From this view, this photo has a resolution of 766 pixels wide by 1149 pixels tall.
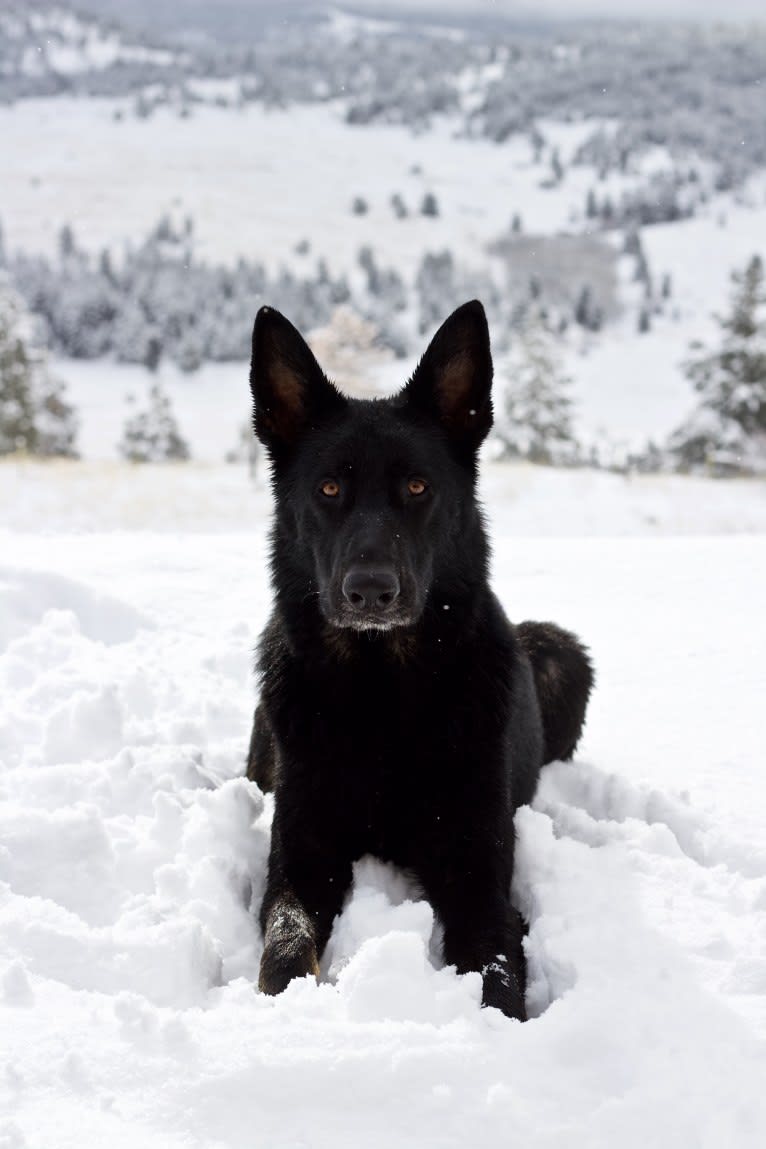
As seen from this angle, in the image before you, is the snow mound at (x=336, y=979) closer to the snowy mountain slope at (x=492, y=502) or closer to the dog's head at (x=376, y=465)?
the dog's head at (x=376, y=465)

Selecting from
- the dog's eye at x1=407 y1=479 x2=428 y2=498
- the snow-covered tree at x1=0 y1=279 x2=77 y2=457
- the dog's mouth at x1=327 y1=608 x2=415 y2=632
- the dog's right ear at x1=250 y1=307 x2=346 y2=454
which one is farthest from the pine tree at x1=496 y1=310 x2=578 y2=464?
the dog's mouth at x1=327 y1=608 x2=415 y2=632

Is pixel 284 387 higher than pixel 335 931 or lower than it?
higher

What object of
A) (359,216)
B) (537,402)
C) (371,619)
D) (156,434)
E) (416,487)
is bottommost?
(156,434)

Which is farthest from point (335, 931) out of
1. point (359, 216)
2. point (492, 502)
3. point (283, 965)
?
point (359, 216)

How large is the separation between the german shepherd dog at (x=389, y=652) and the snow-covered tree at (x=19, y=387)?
38901 millimetres

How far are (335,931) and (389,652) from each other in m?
0.98

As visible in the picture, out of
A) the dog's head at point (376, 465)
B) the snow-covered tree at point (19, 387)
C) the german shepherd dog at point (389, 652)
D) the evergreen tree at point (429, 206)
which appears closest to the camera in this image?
the german shepherd dog at point (389, 652)

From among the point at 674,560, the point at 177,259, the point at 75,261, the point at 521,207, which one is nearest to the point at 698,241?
the point at 521,207

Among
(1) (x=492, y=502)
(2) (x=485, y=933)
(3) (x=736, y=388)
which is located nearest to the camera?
(2) (x=485, y=933)

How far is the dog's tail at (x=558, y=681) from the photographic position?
4.59 metres

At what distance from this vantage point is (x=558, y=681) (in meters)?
4.75

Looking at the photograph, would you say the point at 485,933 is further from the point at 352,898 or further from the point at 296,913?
the point at 296,913

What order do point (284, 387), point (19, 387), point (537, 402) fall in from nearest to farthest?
point (284, 387) < point (537, 402) < point (19, 387)

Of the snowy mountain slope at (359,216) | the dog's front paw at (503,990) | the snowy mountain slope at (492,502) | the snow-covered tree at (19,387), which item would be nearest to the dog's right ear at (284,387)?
the dog's front paw at (503,990)
